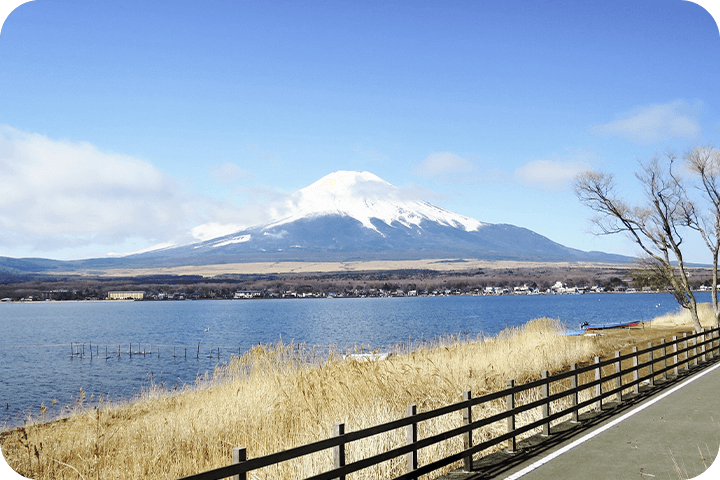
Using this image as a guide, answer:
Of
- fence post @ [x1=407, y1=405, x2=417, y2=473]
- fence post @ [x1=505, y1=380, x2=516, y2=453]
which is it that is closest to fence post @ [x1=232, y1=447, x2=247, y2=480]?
fence post @ [x1=407, y1=405, x2=417, y2=473]

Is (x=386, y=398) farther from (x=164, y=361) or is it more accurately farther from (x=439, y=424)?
(x=164, y=361)

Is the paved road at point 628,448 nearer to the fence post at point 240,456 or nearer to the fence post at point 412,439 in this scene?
the fence post at point 412,439

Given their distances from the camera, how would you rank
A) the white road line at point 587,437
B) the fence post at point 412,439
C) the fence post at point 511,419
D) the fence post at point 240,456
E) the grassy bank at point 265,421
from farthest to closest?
the grassy bank at point 265,421, the fence post at point 511,419, the white road line at point 587,437, the fence post at point 412,439, the fence post at point 240,456

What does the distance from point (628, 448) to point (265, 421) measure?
8.13 m

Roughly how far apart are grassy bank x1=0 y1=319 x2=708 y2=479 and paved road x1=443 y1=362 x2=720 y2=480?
1.61 metres

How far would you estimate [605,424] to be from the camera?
11.4 m

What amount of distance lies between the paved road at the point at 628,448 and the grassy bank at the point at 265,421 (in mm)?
1607

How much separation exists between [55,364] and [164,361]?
26.2 ft

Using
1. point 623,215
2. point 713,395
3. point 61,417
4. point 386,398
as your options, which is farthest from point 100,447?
point 623,215

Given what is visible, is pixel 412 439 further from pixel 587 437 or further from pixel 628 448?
pixel 587 437

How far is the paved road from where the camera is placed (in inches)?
330

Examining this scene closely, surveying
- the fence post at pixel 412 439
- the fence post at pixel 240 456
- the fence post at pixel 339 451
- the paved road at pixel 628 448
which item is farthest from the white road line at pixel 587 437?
the fence post at pixel 240 456

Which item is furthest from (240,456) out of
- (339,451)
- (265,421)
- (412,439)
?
(265,421)

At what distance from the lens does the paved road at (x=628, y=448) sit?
8.39 meters
